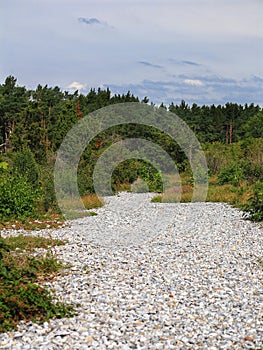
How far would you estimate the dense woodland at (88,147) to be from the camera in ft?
47.6

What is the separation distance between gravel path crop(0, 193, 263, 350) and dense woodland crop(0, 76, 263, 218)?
1.92 metres

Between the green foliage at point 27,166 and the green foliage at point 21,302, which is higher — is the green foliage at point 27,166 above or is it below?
above

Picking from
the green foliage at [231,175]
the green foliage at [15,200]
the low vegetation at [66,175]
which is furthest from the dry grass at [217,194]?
the green foliage at [15,200]

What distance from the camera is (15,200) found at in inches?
492

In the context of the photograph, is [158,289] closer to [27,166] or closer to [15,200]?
[15,200]

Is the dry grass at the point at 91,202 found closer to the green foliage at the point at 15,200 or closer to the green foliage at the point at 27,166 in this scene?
the green foliage at the point at 27,166

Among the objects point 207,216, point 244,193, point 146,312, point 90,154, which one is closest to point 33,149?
point 90,154

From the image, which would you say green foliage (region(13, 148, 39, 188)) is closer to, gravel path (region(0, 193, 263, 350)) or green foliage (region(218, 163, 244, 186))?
gravel path (region(0, 193, 263, 350))

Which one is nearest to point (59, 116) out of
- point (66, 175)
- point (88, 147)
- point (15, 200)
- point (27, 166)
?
point (88, 147)

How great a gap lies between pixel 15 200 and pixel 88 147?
952 cm

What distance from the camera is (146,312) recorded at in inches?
214

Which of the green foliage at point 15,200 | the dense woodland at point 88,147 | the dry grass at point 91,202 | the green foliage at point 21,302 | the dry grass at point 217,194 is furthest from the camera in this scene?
the dry grass at point 217,194

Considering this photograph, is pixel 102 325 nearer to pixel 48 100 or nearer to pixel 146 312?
pixel 146 312

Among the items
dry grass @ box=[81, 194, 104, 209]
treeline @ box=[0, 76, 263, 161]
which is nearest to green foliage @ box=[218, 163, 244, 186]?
dry grass @ box=[81, 194, 104, 209]
